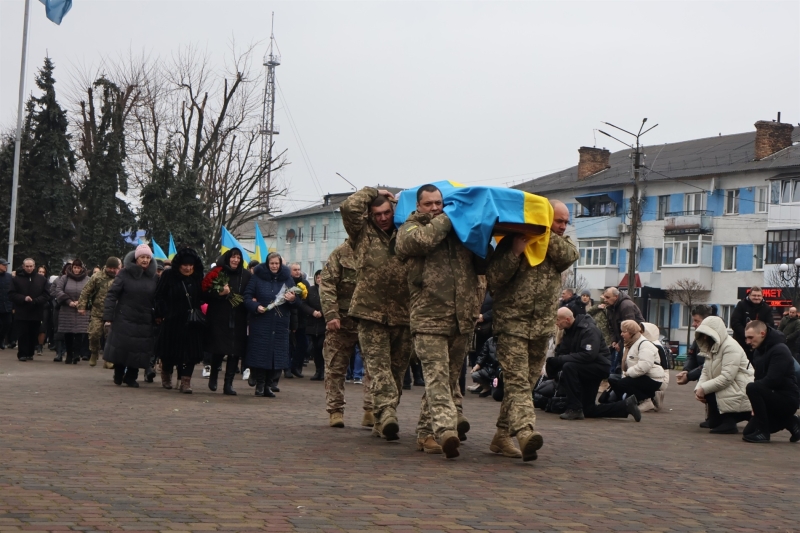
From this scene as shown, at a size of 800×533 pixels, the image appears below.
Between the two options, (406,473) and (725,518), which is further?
(406,473)

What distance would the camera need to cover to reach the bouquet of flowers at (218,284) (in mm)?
15141

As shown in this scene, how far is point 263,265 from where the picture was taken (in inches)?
608

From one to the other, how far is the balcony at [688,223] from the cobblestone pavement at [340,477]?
5537cm

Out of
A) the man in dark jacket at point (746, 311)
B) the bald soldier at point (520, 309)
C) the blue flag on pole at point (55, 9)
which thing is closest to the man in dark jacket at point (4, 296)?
the man in dark jacket at point (746, 311)

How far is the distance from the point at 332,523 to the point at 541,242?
3547 mm

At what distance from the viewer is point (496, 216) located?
28.7 ft

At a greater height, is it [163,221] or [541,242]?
[163,221]

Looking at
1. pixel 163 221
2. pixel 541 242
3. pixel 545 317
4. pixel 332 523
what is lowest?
pixel 332 523

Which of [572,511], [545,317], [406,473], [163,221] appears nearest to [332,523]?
[572,511]

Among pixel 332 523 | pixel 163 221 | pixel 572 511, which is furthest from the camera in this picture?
pixel 163 221

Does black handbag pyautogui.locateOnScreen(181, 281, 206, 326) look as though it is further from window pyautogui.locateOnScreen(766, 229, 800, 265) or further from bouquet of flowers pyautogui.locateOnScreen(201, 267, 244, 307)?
window pyautogui.locateOnScreen(766, 229, 800, 265)

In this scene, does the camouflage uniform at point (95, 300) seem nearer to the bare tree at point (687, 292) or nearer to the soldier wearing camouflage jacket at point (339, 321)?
the soldier wearing camouflage jacket at point (339, 321)

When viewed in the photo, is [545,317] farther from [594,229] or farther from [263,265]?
[594,229]

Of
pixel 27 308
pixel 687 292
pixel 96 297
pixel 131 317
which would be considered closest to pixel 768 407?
pixel 131 317
